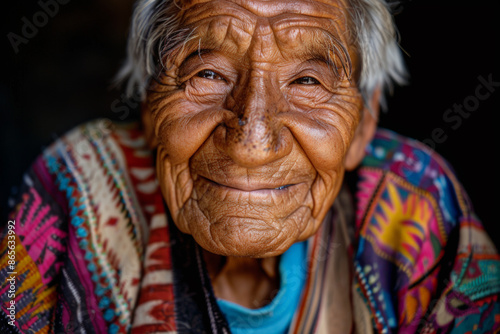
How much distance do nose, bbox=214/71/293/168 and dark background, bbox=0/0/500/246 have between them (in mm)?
580

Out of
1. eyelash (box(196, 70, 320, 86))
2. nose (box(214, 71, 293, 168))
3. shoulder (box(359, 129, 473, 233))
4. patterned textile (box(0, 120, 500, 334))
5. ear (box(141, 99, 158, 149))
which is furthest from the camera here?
shoulder (box(359, 129, 473, 233))

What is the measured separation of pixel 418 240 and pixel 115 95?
282cm

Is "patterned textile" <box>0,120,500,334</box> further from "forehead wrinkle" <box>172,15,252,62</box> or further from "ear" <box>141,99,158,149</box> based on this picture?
"forehead wrinkle" <box>172,15,252,62</box>

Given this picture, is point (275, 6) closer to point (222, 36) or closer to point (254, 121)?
point (222, 36)

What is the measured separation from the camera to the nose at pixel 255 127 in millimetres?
1244

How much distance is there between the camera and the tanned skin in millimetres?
1291

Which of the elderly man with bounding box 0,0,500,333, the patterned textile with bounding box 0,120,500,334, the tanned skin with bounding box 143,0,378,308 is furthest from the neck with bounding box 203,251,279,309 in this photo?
the tanned skin with bounding box 143,0,378,308

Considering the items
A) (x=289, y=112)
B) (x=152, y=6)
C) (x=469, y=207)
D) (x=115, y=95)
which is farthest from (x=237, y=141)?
(x=115, y=95)

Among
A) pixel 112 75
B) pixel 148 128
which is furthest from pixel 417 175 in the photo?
pixel 112 75

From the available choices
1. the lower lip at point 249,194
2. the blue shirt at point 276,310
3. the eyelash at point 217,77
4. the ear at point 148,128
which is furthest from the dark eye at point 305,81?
the blue shirt at point 276,310

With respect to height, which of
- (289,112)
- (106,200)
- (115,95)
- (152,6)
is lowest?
(115,95)

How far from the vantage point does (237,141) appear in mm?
1251

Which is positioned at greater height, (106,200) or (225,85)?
(225,85)

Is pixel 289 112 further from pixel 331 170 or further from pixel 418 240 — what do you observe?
pixel 418 240
